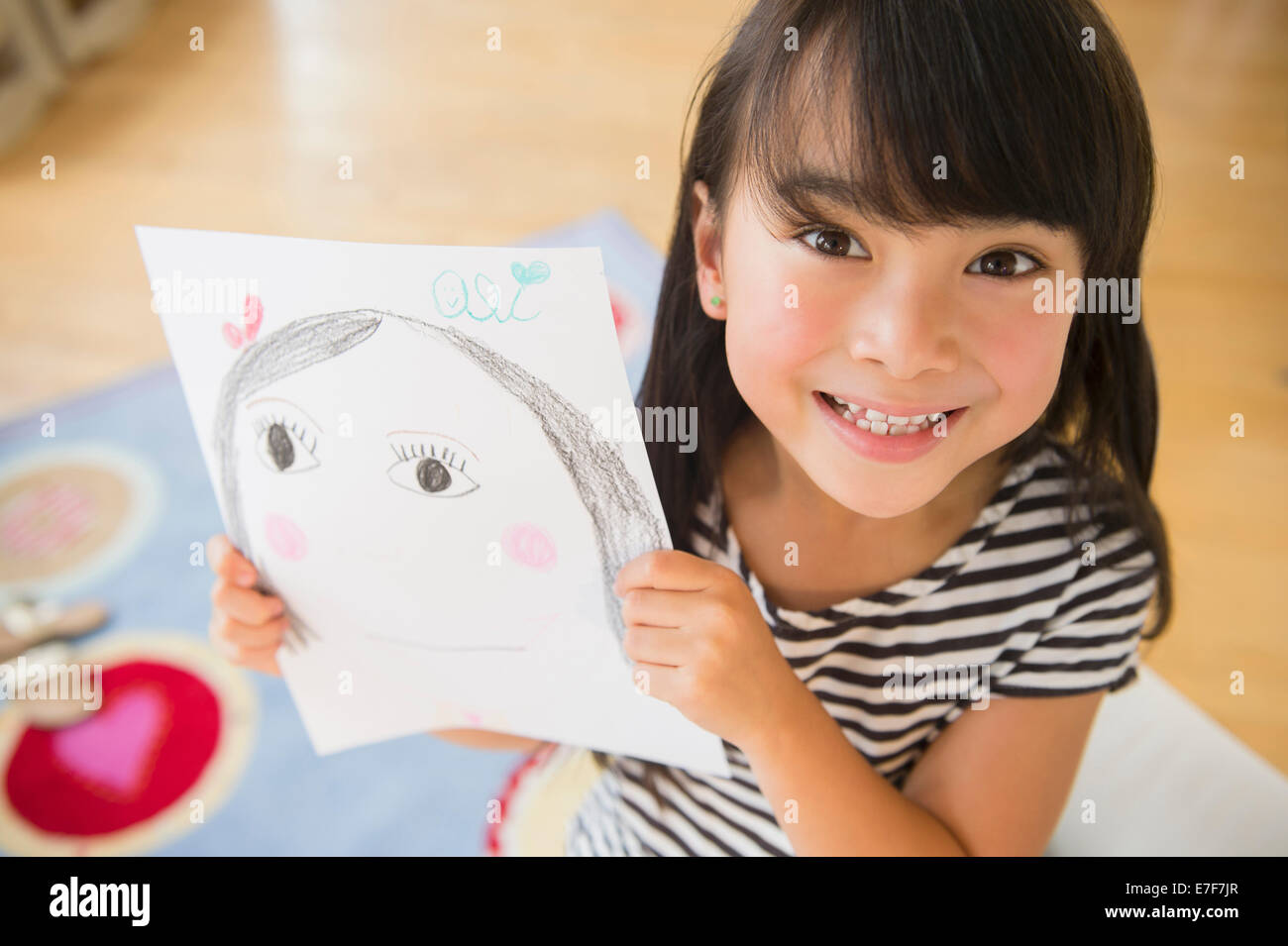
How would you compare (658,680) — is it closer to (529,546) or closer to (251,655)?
(529,546)

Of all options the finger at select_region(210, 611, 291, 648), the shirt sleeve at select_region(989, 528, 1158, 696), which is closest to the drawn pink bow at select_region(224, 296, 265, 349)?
the finger at select_region(210, 611, 291, 648)

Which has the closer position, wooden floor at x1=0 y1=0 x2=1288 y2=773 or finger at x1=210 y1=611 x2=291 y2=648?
finger at x1=210 y1=611 x2=291 y2=648

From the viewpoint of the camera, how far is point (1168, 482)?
166 centimetres

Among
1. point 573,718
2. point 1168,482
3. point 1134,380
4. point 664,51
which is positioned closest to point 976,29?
point 1134,380

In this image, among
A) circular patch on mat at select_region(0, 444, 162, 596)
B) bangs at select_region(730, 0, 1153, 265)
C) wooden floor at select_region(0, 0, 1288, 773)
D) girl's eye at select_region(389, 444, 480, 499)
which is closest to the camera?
bangs at select_region(730, 0, 1153, 265)

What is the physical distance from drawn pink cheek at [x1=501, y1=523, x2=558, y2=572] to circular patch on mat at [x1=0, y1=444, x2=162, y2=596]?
3.46ft

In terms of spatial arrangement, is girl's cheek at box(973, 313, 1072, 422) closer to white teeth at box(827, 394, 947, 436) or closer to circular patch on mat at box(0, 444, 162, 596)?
white teeth at box(827, 394, 947, 436)

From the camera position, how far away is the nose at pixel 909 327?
55cm

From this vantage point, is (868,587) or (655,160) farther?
(655,160)

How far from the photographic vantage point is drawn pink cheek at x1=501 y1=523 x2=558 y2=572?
0.66 meters

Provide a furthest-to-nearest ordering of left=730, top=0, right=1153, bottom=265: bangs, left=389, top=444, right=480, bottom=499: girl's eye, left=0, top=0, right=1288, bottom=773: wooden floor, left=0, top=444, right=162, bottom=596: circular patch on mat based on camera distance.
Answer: left=0, top=0, right=1288, bottom=773: wooden floor → left=0, top=444, right=162, bottom=596: circular patch on mat → left=389, top=444, right=480, bottom=499: girl's eye → left=730, top=0, right=1153, bottom=265: bangs

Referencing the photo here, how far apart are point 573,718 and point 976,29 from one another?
491 mm

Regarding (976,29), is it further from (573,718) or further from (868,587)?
(573,718)

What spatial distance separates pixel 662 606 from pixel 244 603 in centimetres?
30
